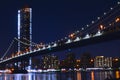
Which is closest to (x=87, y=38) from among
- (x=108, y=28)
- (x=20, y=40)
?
(x=108, y=28)

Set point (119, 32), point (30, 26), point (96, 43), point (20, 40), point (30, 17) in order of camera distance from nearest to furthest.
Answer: point (119, 32) < point (96, 43) < point (20, 40) < point (30, 26) < point (30, 17)

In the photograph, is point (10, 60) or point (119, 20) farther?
point (10, 60)

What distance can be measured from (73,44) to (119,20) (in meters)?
12.8

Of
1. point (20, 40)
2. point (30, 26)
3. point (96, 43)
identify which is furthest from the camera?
point (30, 26)

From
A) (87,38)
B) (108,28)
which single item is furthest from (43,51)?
(108,28)

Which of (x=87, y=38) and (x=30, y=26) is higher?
(x=30, y=26)

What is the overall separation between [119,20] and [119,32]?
4.96 feet

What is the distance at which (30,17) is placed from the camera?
118875 mm

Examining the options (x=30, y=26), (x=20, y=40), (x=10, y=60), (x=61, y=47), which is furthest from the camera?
(x=30, y=26)

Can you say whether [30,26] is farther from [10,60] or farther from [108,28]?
[108,28]

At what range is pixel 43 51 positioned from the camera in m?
68.0

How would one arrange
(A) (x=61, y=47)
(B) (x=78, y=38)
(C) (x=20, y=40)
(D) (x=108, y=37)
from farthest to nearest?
(C) (x=20, y=40) < (A) (x=61, y=47) < (B) (x=78, y=38) < (D) (x=108, y=37)

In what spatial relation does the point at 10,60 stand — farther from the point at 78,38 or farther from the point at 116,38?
the point at 116,38

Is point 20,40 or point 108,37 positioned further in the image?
point 20,40
